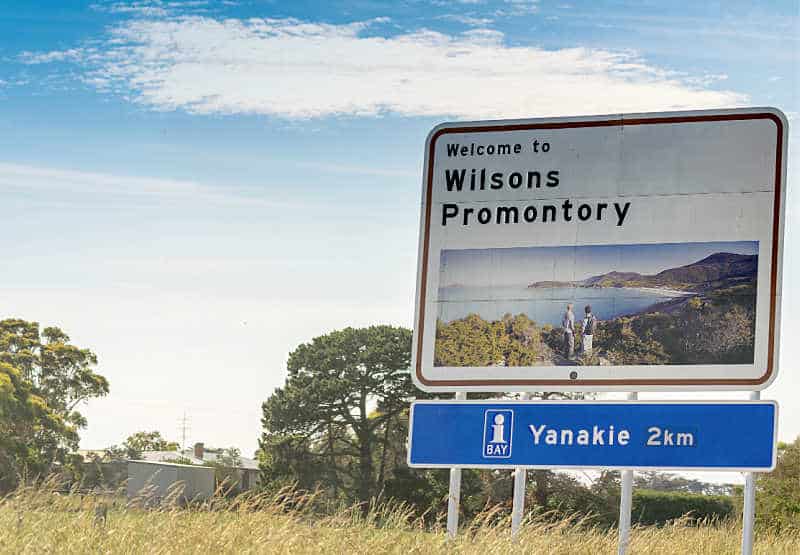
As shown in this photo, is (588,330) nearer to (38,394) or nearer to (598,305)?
(598,305)

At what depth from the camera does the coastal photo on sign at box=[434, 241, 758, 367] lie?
29.6 feet

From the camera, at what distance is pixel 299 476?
39844mm

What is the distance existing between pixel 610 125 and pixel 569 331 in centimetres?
175

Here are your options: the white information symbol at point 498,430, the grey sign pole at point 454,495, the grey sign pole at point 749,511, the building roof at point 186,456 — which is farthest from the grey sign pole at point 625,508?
the building roof at point 186,456

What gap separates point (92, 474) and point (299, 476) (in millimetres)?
9840

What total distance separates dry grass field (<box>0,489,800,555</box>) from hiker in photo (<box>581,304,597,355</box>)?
5.46 ft

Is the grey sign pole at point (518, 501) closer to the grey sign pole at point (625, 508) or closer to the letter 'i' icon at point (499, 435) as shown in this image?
the letter 'i' icon at point (499, 435)

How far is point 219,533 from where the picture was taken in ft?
29.7

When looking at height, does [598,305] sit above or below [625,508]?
above

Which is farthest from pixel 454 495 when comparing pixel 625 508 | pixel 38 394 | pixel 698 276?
pixel 38 394

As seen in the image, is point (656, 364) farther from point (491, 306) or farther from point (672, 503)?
point (672, 503)

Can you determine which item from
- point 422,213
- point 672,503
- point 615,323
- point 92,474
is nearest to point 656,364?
point 615,323

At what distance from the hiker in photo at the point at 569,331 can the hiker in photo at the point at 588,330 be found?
9 centimetres

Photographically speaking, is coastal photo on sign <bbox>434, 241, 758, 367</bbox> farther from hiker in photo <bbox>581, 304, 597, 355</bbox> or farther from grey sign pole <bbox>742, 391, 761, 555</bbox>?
grey sign pole <bbox>742, 391, 761, 555</bbox>
